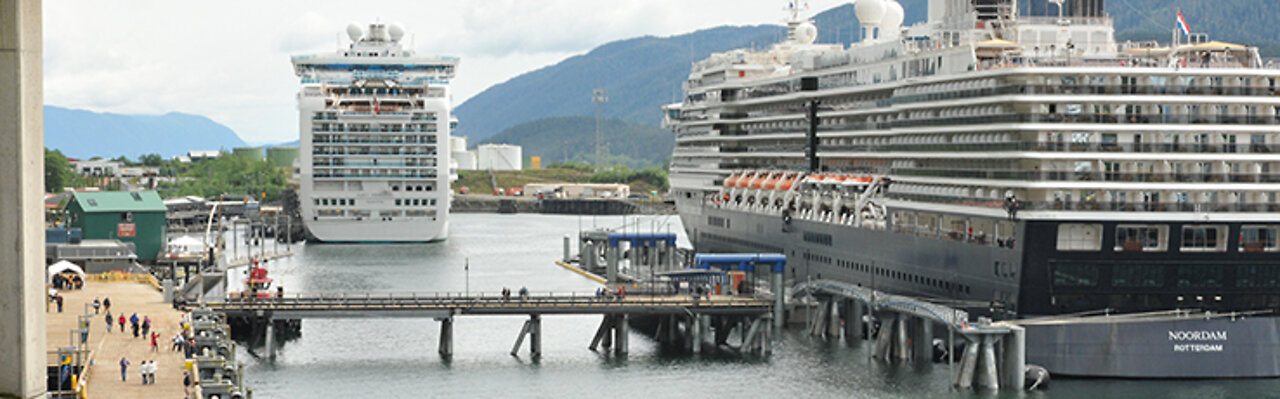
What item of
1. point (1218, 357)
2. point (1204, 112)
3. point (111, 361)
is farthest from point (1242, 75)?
point (111, 361)

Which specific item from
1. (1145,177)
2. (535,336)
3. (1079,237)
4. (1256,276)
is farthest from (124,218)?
(1256,276)

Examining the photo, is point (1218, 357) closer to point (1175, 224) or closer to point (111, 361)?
point (1175, 224)

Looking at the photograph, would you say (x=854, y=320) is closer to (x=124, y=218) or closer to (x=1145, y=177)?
(x=1145, y=177)

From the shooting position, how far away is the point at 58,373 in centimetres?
4106

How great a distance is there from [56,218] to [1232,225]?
324 feet

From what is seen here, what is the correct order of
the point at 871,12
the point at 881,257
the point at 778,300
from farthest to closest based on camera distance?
1. the point at 871,12
2. the point at 778,300
3. the point at 881,257

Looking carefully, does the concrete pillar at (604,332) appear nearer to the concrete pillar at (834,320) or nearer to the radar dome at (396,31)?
the concrete pillar at (834,320)

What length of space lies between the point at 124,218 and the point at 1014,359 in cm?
5867

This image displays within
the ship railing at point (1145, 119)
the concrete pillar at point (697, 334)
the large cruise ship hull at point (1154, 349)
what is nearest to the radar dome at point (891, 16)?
the concrete pillar at point (697, 334)

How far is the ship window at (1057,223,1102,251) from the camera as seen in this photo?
56.4 meters

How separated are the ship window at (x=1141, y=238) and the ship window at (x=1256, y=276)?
2691 millimetres

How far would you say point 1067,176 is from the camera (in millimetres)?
57688

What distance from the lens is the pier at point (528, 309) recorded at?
63.7m

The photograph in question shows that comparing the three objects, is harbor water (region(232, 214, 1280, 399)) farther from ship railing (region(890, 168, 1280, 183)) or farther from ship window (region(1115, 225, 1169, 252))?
ship railing (region(890, 168, 1280, 183))
